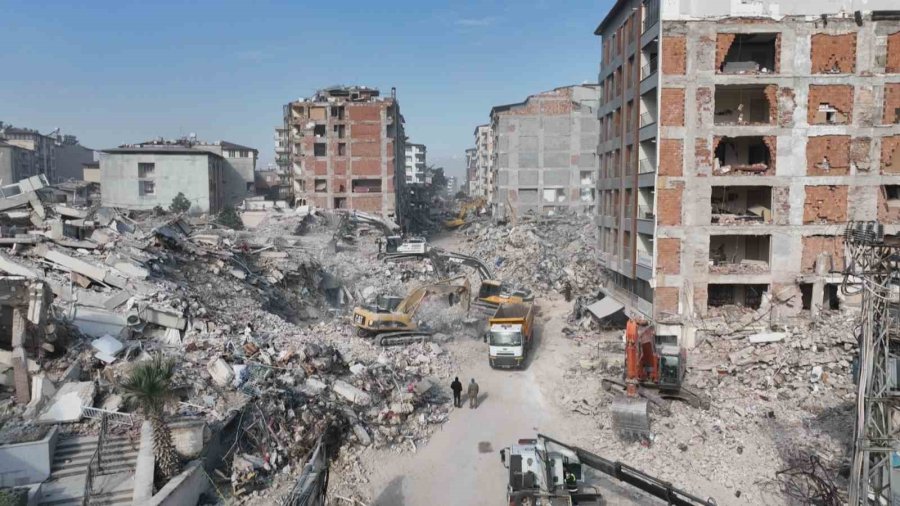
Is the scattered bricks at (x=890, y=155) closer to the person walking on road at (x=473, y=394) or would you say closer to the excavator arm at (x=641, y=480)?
the excavator arm at (x=641, y=480)

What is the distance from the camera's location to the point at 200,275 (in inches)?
1069

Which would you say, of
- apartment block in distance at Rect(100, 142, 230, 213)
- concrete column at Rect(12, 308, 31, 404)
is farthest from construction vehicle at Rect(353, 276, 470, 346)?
apartment block in distance at Rect(100, 142, 230, 213)

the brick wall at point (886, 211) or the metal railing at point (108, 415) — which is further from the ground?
the brick wall at point (886, 211)

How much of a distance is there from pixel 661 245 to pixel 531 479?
14.5 meters

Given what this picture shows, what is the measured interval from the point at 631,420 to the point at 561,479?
198 inches

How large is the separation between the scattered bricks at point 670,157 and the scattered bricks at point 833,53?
4.25 metres

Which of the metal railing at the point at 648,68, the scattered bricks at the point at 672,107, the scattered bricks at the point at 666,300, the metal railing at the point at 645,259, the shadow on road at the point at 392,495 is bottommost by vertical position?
the shadow on road at the point at 392,495

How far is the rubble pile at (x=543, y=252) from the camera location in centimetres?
3869

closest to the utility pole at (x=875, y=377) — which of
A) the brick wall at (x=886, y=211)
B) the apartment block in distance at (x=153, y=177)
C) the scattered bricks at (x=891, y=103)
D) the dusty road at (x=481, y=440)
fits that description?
the dusty road at (x=481, y=440)

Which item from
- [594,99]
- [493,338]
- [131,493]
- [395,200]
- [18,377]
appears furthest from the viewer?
[594,99]

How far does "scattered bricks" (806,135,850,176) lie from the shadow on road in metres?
20.3

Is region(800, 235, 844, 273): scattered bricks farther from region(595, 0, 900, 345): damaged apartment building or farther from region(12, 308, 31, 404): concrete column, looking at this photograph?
region(12, 308, 31, 404): concrete column

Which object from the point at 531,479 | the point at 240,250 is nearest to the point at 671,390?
the point at 531,479

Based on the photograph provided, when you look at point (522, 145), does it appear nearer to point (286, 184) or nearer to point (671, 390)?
point (286, 184)
